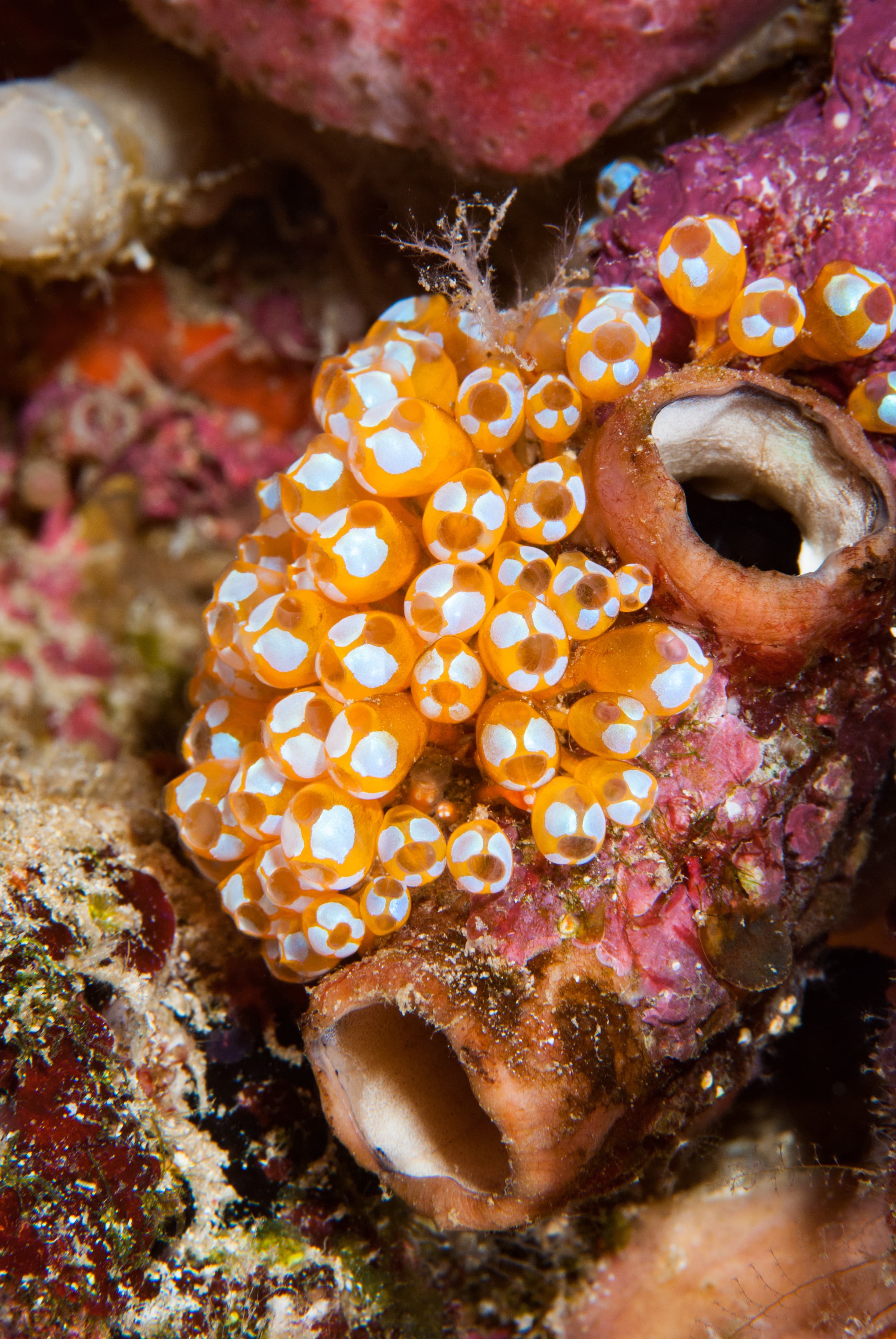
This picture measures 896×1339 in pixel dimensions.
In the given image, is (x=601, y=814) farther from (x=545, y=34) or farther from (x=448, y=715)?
(x=545, y=34)

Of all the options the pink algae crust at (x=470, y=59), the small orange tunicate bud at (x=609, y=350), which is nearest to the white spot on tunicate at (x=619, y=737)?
the small orange tunicate bud at (x=609, y=350)

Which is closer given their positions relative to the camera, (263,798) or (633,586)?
(633,586)

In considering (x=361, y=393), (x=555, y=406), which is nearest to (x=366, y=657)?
(x=361, y=393)

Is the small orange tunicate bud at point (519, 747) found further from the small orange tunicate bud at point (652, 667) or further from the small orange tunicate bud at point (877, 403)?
the small orange tunicate bud at point (877, 403)

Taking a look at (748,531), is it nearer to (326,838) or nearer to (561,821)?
(561,821)

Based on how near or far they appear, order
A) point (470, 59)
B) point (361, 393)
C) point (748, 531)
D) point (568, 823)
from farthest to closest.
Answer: point (470, 59), point (748, 531), point (361, 393), point (568, 823)

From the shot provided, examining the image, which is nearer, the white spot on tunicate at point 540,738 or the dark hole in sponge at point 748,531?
the white spot on tunicate at point 540,738

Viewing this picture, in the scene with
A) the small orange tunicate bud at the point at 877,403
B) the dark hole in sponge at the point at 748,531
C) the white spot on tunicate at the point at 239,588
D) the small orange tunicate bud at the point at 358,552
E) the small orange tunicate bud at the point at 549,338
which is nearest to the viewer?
the small orange tunicate bud at the point at 358,552
